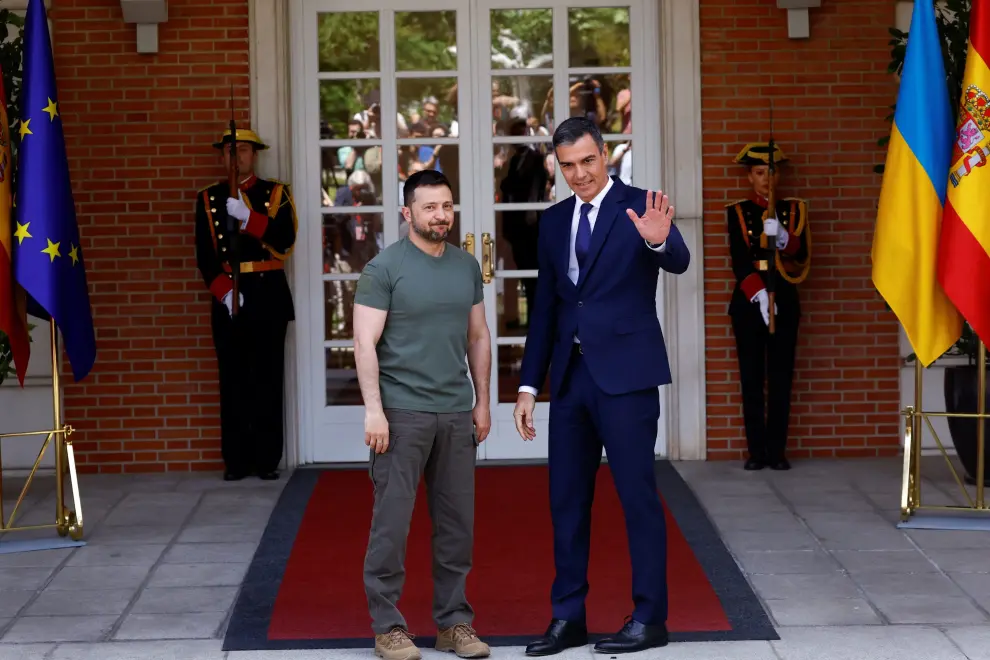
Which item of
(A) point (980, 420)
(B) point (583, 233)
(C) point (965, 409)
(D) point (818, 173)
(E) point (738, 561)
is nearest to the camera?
(B) point (583, 233)

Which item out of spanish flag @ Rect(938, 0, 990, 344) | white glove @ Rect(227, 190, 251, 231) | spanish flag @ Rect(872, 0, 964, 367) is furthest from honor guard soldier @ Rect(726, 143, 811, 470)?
white glove @ Rect(227, 190, 251, 231)

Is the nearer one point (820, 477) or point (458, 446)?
point (458, 446)

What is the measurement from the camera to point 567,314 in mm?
4375

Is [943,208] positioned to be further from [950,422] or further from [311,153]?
[311,153]

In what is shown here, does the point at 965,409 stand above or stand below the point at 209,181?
below

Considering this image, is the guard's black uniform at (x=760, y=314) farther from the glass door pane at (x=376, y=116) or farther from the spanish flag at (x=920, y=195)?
the glass door pane at (x=376, y=116)

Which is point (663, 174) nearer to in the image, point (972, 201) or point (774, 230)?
point (774, 230)

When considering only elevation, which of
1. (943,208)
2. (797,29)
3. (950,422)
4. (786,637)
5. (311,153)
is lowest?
(786,637)

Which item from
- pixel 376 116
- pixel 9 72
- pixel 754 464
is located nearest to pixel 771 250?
pixel 754 464

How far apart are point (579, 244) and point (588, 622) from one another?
126 centimetres

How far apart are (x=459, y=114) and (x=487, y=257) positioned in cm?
76

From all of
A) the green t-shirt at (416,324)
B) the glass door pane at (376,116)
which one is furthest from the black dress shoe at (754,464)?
the green t-shirt at (416,324)

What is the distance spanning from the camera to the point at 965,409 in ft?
21.8

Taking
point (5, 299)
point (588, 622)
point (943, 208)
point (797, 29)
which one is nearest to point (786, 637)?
point (588, 622)
